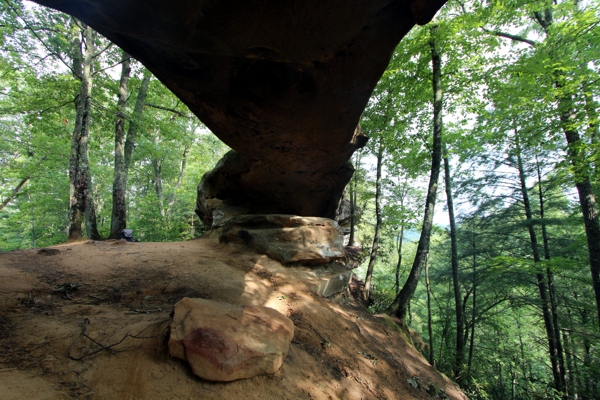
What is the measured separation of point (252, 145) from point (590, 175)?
365 inches

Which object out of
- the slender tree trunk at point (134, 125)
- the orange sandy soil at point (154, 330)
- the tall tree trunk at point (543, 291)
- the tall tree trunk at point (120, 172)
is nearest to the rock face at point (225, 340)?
the orange sandy soil at point (154, 330)

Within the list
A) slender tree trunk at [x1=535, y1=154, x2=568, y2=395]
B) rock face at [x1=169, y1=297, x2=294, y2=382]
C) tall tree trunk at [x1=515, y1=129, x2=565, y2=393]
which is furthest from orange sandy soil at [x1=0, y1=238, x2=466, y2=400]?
tall tree trunk at [x1=515, y1=129, x2=565, y2=393]

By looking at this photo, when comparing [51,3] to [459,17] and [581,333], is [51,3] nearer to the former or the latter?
[459,17]

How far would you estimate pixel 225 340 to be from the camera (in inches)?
88.1

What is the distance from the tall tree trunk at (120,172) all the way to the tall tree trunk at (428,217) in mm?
9424

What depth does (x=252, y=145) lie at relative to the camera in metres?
5.64

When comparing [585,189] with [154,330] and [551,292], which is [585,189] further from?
[154,330]

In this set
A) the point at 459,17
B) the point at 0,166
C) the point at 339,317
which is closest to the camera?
the point at 339,317

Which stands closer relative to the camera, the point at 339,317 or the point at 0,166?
the point at 339,317

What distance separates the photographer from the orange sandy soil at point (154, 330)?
6.15ft

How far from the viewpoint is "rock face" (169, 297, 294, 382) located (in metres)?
2.09

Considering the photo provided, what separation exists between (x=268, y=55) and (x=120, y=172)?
8.53 meters

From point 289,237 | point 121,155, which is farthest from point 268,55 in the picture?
point 121,155

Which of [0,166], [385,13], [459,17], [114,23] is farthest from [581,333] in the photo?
[0,166]
